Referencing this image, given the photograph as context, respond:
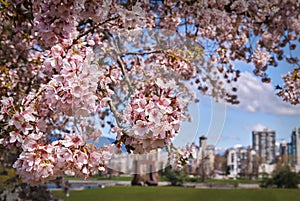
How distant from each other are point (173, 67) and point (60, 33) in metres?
0.86

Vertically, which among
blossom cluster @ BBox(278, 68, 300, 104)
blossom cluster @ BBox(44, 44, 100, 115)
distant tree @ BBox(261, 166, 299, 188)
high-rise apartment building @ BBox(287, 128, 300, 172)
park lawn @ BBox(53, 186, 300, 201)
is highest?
high-rise apartment building @ BBox(287, 128, 300, 172)

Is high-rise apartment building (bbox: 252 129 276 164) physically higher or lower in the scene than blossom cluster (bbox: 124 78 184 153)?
higher

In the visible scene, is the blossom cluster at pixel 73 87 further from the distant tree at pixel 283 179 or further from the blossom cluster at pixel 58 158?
the distant tree at pixel 283 179

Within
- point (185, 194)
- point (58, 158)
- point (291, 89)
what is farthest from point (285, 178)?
point (58, 158)

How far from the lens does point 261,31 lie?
462 cm

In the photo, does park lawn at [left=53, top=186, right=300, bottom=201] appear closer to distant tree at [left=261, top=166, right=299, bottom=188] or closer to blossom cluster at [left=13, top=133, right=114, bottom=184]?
distant tree at [left=261, top=166, right=299, bottom=188]

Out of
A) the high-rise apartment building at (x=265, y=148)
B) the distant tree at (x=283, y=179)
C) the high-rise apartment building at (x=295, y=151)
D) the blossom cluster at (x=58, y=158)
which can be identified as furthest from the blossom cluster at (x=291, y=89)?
the high-rise apartment building at (x=265, y=148)

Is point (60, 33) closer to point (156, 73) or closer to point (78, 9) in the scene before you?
point (78, 9)

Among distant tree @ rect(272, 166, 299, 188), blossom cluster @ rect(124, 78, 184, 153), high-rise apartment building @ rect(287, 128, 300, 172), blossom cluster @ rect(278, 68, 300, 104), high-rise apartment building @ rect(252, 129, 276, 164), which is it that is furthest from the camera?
high-rise apartment building @ rect(252, 129, 276, 164)

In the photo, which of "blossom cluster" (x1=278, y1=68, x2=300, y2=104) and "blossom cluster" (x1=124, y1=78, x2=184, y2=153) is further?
"blossom cluster" (x1=278, y1=68, x2=300, y2=104)

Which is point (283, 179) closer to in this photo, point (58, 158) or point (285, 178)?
point (285, 178)

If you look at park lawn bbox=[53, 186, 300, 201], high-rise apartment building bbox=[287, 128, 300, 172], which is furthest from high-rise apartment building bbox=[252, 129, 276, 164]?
park lawn bbox=[53, 186, 300, 201]

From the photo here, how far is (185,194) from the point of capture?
819 inches

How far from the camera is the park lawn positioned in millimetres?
19594
